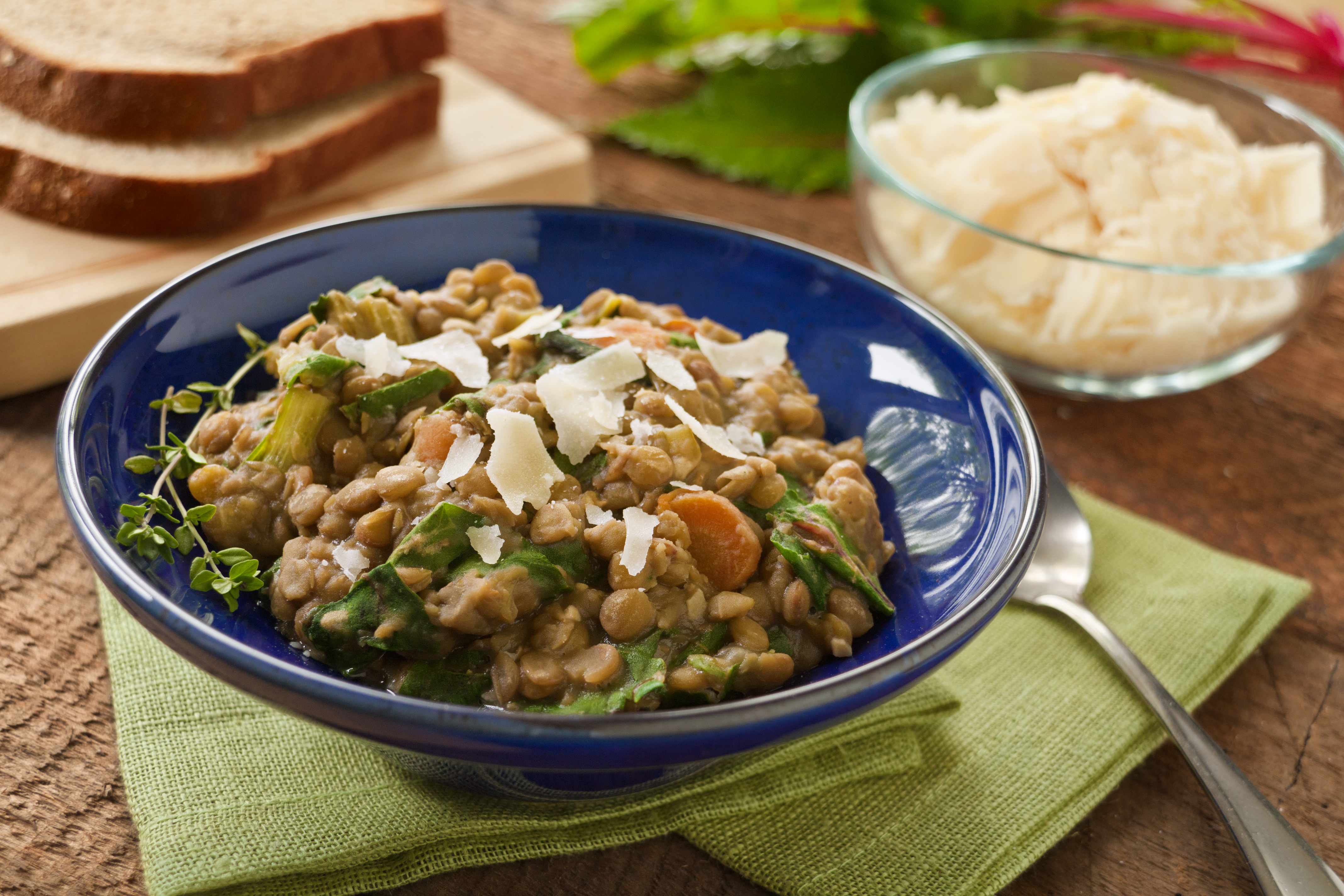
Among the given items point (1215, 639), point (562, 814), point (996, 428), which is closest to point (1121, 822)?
point (1215, 639)

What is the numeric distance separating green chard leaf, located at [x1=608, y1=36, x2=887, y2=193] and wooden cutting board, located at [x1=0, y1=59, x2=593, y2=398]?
14.2 inches

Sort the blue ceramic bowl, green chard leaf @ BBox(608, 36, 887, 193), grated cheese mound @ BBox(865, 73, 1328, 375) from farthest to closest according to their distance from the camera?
green chard leaf @ BBox(608, 36, 887, 193), grated cheese mound @ BBox(865, 73, 1328, 375), the blue ceramic bowl

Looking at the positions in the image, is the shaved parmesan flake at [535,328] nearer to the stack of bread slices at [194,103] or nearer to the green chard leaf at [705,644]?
the green chard leaf at [705,644]

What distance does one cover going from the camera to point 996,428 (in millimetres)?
2375

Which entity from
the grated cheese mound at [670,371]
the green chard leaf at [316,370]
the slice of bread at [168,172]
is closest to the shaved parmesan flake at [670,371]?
the grated cheese mound at [670,371]

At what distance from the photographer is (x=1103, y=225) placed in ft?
11.2

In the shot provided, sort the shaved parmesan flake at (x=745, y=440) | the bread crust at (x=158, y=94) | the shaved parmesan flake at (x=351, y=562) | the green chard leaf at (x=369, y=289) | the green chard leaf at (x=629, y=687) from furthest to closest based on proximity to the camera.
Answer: the bread crust at (x=158, y=94) → the green chard leaf at (x=369, y=289) → the shaved parmesan flake at (x=745, y=440) → the shaved parmesan flake at (x=351, y=562) → the green chard leaf at (x=629, y=687)

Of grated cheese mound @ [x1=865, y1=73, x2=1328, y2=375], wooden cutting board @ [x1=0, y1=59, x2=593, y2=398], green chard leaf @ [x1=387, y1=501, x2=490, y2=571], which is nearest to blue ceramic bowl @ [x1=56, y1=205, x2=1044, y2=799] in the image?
green chard leaf @ [x1=387, y1=501, x2=490, y2=571]

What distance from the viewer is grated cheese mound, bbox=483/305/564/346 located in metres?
2.32

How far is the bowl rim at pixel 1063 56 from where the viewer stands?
315cm

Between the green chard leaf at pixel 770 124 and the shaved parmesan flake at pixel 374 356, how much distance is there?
8.60 ft

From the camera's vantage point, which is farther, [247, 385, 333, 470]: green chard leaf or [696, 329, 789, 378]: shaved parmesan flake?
[696, 329, 789, 378]: shaved parmesan flake

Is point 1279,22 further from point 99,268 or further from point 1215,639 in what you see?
point 99,268

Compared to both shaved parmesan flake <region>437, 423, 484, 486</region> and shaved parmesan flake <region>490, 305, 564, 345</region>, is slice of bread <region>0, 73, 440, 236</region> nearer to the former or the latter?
shaved parmesan flake <region>490, 305, 564, 345</region>
